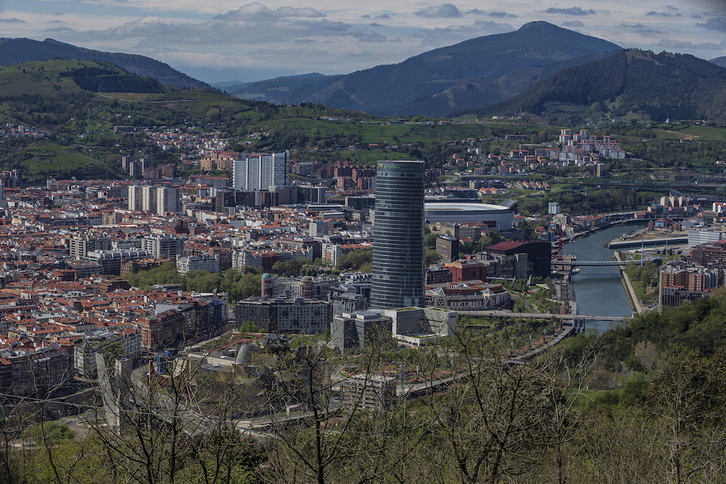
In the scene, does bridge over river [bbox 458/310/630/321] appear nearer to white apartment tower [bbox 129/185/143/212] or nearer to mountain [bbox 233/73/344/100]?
white apartment tower [bbox 129/185/143/212]

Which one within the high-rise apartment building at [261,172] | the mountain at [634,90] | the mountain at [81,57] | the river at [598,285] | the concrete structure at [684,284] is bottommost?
the river at [598,285]

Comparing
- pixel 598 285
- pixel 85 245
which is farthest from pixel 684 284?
pixel 85 245

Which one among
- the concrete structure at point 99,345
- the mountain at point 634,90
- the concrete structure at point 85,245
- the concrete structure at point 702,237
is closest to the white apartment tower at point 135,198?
the concrete structure at point 85,245

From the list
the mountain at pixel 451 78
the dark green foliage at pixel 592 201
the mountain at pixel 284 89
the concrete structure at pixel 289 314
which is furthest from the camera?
the mountain at pixel 284 89

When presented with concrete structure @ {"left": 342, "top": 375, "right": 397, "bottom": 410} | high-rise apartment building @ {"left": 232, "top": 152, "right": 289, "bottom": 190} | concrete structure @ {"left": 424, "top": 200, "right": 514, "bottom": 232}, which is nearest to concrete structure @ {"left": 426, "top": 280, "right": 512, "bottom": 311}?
concrete structure @ {"left": 424, "top": 200, "right": 514, "bottom": 232}

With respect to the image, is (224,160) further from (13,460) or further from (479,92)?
(479,92)

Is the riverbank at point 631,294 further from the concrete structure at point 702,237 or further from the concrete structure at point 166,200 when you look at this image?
the concrete structure at point 166,200

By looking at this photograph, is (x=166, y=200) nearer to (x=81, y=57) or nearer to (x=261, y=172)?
(x=261, y=172)
